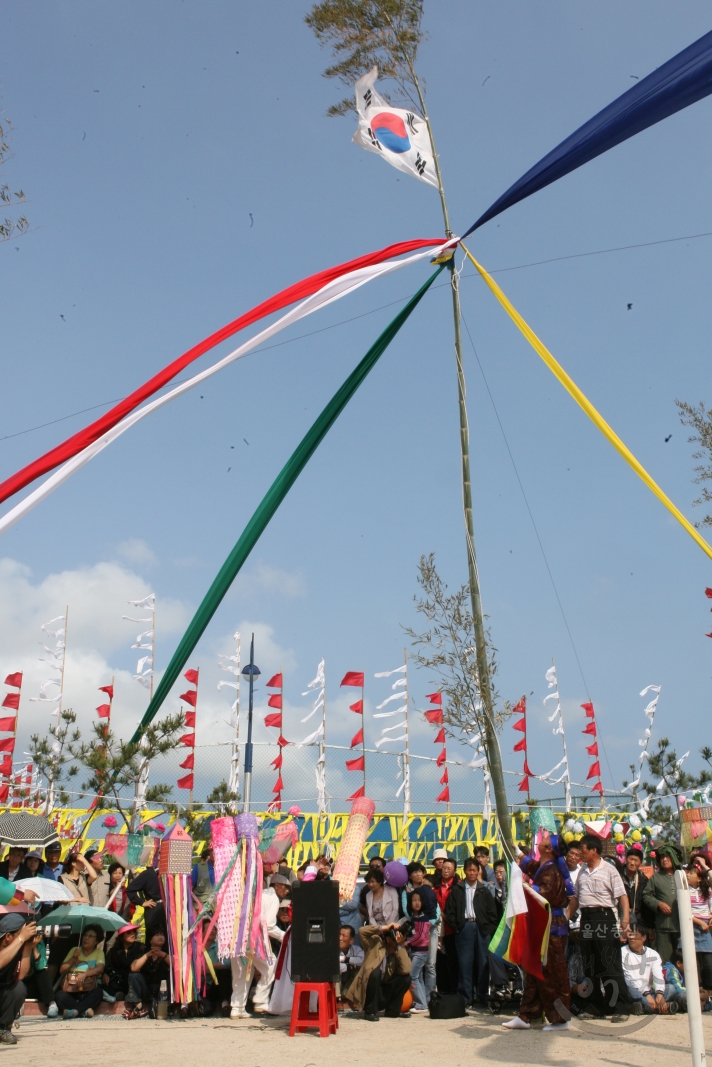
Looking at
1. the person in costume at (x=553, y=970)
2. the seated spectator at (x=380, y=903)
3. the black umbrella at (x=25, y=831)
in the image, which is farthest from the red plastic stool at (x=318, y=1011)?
the black umbrella at (x=25, y=831)

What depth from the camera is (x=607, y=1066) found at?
590 cm

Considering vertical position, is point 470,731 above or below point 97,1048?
above

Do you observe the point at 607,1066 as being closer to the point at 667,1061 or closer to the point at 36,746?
the point at 667,1061

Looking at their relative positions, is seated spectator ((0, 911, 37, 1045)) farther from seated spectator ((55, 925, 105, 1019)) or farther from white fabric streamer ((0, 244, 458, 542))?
white fabric streamer ((0, 244, 458, 542))

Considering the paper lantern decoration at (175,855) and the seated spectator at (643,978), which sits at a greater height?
the paper lantern decoration at (175,855)

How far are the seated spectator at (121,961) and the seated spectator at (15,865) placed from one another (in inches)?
43.7

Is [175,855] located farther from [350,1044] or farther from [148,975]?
[350,1044]

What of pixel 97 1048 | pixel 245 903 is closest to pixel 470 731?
A: pixel 245 903

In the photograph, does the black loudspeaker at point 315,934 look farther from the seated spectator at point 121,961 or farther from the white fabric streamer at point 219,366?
the white fabric streamer at point 219,366

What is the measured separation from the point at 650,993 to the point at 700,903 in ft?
3.43

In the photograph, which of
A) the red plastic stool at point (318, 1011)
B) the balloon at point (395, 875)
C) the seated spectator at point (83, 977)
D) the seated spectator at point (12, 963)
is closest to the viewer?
the seated spectator at point (12, 963)

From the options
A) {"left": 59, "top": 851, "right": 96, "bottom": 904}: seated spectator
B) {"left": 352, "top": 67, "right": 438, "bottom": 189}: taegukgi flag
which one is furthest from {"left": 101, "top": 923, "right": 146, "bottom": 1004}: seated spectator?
{"left": 352, "top": 67, "right": 438, "bottom": 189}: taegukgi flag

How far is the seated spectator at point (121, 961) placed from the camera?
29.3ft

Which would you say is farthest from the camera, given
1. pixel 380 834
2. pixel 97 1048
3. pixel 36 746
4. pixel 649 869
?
pixel 36 746
